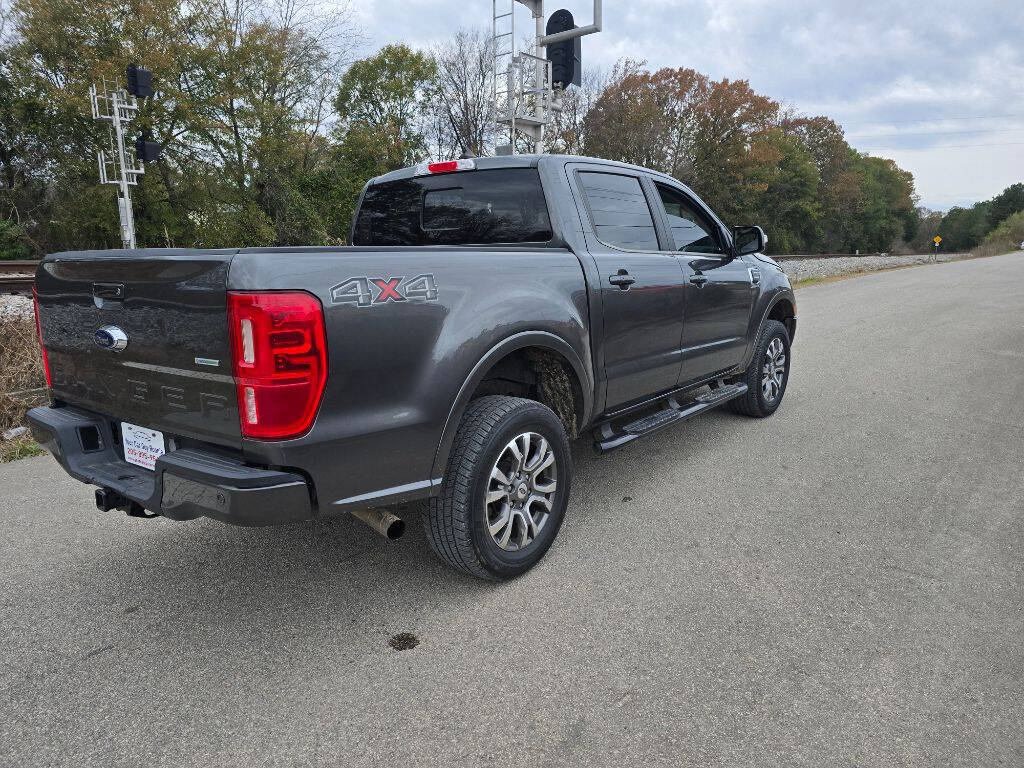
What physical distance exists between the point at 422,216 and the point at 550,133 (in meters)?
29.9

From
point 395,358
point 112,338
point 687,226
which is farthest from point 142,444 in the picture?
point 687,226

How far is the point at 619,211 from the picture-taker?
3877 millimetres

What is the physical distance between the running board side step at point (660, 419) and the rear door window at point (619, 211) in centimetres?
102

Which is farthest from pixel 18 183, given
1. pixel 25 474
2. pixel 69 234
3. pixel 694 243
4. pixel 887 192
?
pixel 887 192

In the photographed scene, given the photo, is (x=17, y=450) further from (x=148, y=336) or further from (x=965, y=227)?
(x=965, y=227)

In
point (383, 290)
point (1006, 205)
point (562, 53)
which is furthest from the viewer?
point (1006, 205)

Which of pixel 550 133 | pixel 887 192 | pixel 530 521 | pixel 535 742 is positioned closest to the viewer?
pixel 535 742

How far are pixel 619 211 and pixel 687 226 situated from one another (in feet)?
2.77

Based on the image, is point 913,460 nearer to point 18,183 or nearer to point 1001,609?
point 1001,609

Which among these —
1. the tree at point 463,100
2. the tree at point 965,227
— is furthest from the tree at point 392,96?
the tree at point 965,227

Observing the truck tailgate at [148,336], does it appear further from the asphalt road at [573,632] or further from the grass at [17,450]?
the grass at [17,450]

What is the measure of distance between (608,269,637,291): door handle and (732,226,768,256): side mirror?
5.36 ft

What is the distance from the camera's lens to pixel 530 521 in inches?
119

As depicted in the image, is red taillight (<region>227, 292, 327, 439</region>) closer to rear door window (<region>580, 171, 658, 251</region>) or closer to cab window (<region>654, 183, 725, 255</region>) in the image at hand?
rear door window (<region>580, 171, 658, 251</region>)
